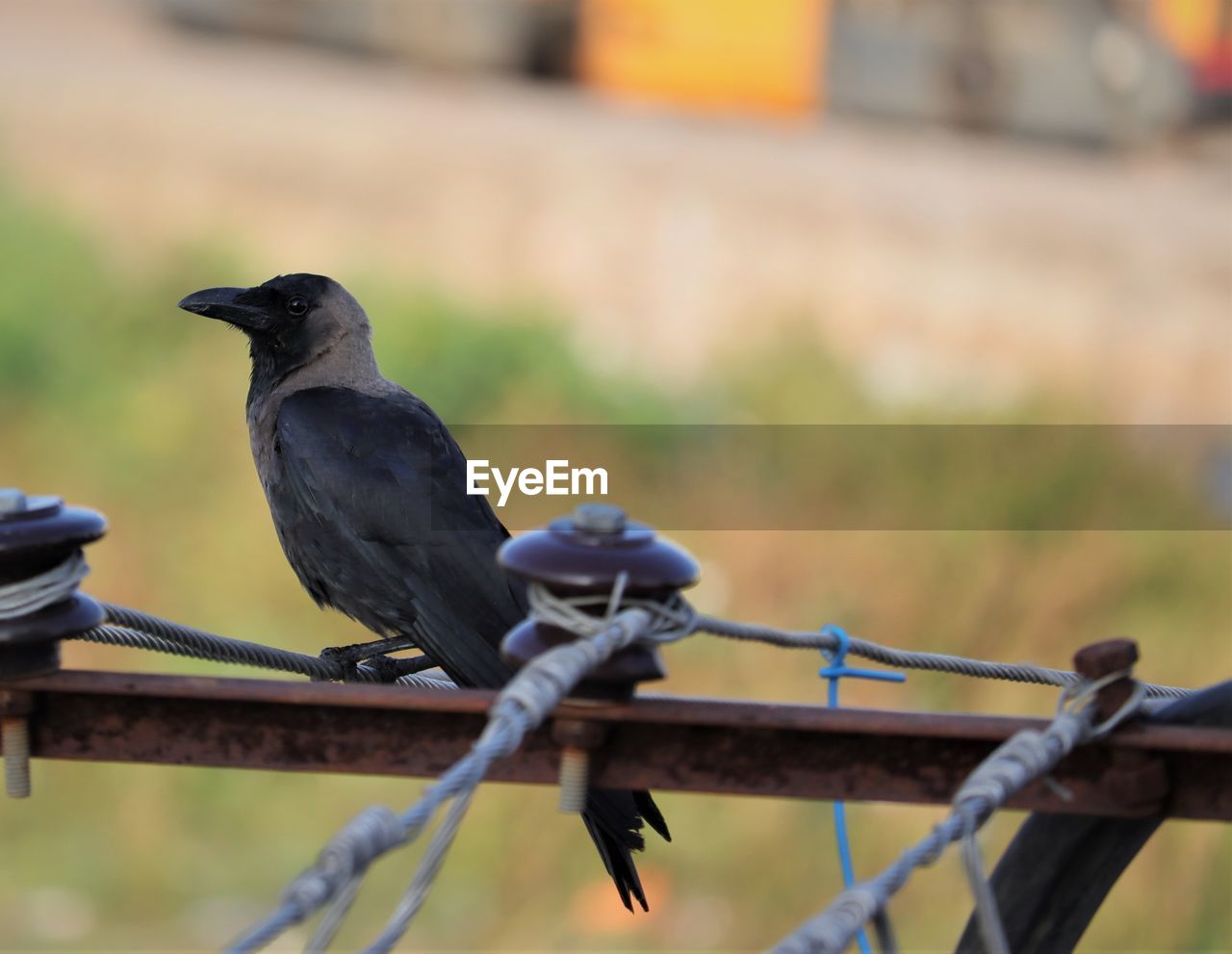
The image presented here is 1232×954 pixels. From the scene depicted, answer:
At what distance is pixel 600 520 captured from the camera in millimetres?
1973

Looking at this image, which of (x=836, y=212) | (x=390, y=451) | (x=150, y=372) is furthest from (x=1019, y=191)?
(x=390, y=451)

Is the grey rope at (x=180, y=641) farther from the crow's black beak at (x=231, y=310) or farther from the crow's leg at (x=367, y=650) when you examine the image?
the crow's black beak at (x=231, y=310)

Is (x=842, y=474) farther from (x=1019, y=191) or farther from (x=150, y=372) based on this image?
(x=1019, y=191)

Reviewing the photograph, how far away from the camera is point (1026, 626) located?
1026cm

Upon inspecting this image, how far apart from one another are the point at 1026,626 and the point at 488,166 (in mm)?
8446

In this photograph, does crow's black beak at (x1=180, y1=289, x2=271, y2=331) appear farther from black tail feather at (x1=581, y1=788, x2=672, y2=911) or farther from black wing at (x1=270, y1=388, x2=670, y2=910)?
black tail feather at (x1=581, y1=788, x2=672, y2=911)

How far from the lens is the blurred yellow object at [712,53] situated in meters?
19.5

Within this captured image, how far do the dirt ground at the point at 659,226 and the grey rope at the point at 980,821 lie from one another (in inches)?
478

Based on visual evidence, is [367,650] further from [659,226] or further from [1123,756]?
[659,226]

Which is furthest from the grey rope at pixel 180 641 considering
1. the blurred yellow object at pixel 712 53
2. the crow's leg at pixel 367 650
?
the blurred yellow object at pixel 712 53

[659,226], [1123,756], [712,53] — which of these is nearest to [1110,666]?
[1123,756]

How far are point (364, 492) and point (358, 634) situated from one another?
635cm

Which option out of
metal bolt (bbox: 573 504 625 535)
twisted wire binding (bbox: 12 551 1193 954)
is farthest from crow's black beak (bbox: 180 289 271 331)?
metal bolt (bbox: 573 504 625 535)

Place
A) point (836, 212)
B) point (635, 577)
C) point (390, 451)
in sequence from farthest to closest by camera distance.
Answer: point (836, 212)
point (390, 451)
point (635, 577)
